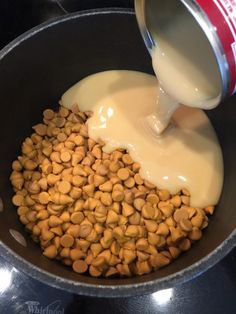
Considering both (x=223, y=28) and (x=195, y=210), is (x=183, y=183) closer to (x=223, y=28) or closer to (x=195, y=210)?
(x=195, y=210)

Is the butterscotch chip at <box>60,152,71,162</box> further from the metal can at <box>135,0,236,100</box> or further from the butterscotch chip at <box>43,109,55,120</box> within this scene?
the metal can at <box>135,0,236,100</box>

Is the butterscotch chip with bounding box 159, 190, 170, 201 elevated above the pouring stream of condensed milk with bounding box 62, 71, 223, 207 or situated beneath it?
situated beneath

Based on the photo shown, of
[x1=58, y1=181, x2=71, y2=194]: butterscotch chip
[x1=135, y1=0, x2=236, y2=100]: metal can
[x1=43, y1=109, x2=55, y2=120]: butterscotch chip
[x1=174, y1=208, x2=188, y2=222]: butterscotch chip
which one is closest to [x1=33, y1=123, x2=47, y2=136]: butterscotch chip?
[x1=43, y1=109, x2=55, y2=120]: butterscotch chip

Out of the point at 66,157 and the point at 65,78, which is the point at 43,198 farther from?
the point at 65,78

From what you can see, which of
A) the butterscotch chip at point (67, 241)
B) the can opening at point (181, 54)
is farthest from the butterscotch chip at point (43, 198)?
the can opening at point (181, 54)

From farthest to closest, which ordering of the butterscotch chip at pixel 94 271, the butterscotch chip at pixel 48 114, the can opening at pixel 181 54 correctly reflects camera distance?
the butterscotch chip at pixel 48 114 → the butterscotch chip at pixel 94 271 → the can opening at pixel 181 54

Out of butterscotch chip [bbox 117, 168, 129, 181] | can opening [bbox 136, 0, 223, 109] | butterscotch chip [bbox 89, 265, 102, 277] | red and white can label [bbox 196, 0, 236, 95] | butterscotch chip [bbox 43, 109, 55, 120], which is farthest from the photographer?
butterscotch chip [bbox 43, 109, 55, 120]

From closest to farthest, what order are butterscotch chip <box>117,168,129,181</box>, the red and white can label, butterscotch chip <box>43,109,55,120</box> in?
the red and white can label, butterscotch chip <box>117,168,129,181</box>, butterscotch chip <box>43,109,55,120</box>

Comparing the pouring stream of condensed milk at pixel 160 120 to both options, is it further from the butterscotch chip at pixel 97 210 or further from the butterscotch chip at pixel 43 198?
the butterscotch chip at pixel 43 198
